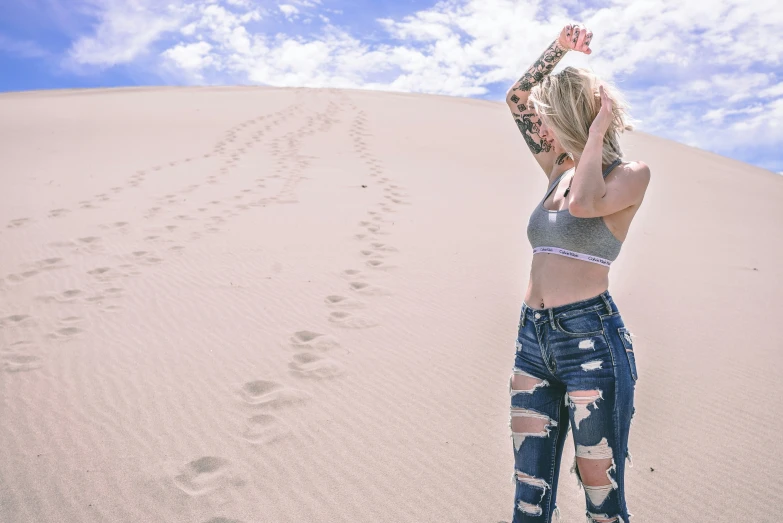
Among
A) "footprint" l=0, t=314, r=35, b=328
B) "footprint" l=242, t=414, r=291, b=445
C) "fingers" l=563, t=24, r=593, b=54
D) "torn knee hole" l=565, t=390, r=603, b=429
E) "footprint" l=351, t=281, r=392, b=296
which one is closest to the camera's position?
"torn knee hole" l=565, t=390, r=603, b=429

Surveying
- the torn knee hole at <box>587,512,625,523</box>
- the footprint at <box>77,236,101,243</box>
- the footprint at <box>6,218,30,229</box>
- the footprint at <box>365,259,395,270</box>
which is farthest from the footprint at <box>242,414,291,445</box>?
the footprint at <box>6,218,30,229</box>

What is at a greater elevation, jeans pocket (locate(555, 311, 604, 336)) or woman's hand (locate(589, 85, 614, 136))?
woman's hand (locate(589, 85, 614, 136))

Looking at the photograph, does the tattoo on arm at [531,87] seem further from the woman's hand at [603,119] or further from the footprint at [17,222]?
the footprint at [17,222]

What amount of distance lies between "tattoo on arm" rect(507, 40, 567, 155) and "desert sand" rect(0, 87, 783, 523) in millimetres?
1626

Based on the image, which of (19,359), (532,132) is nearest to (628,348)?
(532,132)

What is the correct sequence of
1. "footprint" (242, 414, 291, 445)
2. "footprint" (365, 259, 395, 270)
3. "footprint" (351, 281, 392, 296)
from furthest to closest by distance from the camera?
"footprint" (365, 259, 395, 270) → "footprint" (351, 281, 392, 296) → "footprint" (242, 414, 291, 445)

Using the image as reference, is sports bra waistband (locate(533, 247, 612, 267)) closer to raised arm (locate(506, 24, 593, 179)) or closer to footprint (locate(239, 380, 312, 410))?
raised arm (locate(506, 24, 593, 179))

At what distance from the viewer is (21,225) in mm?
6875

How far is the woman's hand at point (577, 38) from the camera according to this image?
2080mm

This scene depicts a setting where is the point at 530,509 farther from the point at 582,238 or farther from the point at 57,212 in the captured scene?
the point at 57,212

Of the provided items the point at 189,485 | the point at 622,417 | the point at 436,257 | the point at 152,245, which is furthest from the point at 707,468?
the point at 152,245

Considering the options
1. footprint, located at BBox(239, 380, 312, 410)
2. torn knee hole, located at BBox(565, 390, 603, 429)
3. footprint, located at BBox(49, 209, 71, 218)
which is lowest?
footprint, located at BBox(239, 380, 312, 410)

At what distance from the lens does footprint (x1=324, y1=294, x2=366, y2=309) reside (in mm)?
4738

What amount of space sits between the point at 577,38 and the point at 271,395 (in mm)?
2482
